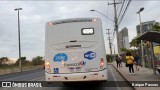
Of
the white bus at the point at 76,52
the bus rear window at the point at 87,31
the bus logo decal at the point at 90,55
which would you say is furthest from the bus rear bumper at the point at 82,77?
the bus rear window at the point at 87,31

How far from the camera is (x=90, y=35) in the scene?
44.4 feet

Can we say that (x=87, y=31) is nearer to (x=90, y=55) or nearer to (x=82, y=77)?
(x=90, y=55)

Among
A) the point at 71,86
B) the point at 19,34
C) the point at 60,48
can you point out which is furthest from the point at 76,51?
the point at 19,34

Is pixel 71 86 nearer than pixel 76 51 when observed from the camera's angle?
No

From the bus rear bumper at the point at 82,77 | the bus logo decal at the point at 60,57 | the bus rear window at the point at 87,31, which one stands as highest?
the bus rear window at the point at 87,31

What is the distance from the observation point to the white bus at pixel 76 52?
43.8ft

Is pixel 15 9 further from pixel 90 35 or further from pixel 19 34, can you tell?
pixel 90 35

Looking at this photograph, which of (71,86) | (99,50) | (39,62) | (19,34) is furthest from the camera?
(39,62)

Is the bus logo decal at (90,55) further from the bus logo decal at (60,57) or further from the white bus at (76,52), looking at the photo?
the bus logo decal at (60,57)

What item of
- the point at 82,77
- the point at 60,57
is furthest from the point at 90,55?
the point at 60,57

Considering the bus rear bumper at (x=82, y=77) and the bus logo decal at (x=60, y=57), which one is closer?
the bus rear bumper at (x=82, y=77)

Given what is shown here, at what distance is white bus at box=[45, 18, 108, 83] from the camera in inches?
525

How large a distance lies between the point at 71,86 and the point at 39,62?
6879 cm

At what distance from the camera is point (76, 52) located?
13516 millimetres
